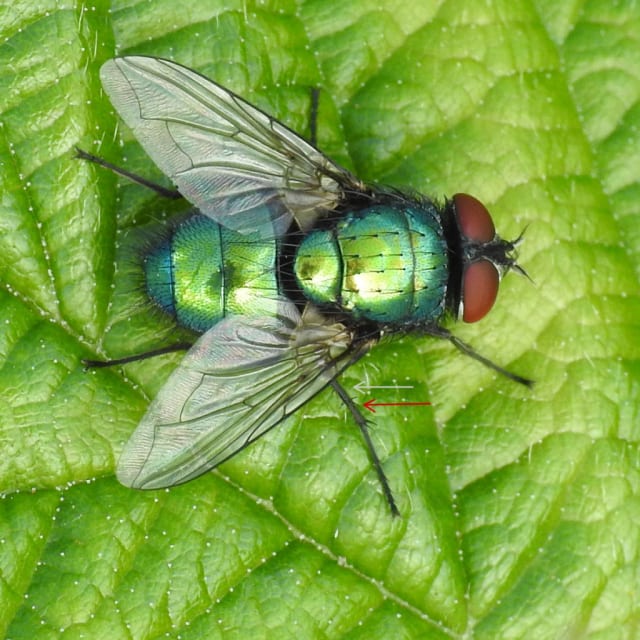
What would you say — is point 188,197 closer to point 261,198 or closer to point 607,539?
point 261,198

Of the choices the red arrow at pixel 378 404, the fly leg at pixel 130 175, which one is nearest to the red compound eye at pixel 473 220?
the red arrow at pixel 378 404

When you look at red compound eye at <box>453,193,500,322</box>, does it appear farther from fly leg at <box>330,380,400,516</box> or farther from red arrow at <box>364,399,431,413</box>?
fly leg at <box>330,380,400,516</box>

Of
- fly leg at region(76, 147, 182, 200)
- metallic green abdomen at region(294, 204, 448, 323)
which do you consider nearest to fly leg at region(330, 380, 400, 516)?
metallic green abdomen at region(294, 204, 448, 323)

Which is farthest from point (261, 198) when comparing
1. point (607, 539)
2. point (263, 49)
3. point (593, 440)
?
point (607, 539)

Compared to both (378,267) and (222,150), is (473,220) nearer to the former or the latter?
(378,267)

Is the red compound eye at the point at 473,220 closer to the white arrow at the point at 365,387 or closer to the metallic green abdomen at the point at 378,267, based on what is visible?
the metallic green abdomen at the point at 378,267

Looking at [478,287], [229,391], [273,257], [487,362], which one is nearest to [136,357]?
[229,391]
